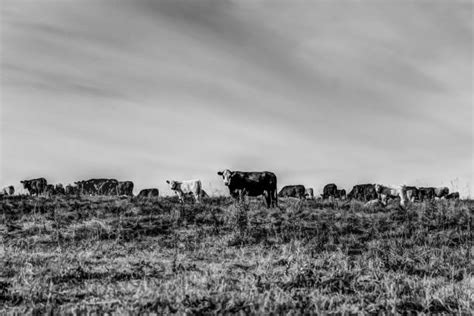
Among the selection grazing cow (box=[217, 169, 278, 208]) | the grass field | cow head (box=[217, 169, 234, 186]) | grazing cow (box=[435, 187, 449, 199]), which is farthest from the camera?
grazing cow (box=[435, 187, 449, 199])

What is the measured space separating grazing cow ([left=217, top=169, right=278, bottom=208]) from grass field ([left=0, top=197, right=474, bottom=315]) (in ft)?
10.3

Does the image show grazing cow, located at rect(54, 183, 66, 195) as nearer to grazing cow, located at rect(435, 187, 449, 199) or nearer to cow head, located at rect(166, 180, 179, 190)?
cow head, located at rect(166, 180, 179, 190)

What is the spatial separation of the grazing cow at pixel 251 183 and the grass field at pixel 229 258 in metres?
3.15

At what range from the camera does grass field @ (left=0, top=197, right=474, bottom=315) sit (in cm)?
603

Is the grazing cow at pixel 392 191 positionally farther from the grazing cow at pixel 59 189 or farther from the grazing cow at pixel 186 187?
the grazing cow at pixel 59 189

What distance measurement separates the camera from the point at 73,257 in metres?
9.70

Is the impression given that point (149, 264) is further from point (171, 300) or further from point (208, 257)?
point (171, 300)

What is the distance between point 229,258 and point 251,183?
1291cm

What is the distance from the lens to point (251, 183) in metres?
23.1

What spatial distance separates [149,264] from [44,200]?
37.8 feet

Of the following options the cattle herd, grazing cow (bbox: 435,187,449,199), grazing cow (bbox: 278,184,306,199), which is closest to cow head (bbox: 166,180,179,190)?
the cattle herd

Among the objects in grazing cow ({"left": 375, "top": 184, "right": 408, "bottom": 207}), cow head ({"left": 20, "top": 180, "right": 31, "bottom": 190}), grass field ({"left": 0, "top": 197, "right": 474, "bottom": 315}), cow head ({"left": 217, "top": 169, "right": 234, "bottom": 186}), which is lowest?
grass field ({"left": 0, "top": 197, "right": 474, "bottom": 315})

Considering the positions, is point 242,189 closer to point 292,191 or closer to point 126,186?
point 126,186

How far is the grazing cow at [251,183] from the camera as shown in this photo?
22.9 m
